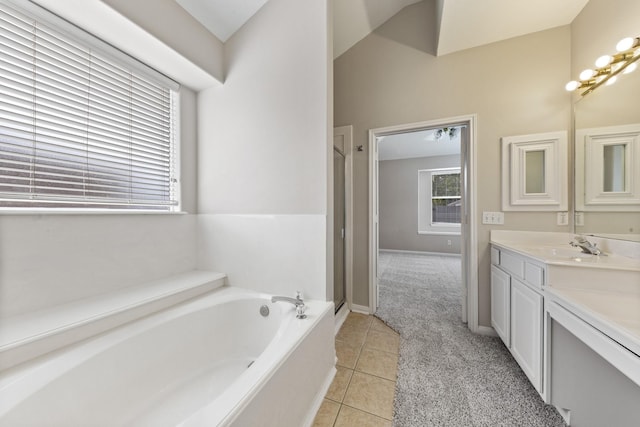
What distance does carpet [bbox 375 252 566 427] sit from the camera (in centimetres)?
122

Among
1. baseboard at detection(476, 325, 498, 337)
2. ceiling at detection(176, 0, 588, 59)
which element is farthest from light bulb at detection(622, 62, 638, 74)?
baseboard at detection(476, 325, 498, 337)

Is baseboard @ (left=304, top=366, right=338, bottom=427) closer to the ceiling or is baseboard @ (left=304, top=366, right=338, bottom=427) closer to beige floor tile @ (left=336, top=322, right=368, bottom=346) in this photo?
beige floor tile @ (left=336, top=322, right=368, bottom=346)

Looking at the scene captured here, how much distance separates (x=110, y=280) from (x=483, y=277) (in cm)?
284

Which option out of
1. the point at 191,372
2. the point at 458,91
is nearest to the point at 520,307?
the point at 458,91

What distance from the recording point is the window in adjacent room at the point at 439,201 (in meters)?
5.38

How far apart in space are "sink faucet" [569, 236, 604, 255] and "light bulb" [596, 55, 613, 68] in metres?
1.10

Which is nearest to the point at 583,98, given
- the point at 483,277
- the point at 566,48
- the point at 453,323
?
the point at 566,48

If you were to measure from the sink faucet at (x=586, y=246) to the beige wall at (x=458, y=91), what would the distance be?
0.85ft

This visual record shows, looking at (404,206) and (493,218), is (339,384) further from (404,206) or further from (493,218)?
(404,206)

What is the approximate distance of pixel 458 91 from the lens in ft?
6.81

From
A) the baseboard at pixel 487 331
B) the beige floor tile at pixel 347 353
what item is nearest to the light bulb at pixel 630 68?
the baseboard at pixel 487 331

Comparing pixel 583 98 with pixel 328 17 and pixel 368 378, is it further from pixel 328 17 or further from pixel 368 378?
pixel 368 378

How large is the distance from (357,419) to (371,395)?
196mm

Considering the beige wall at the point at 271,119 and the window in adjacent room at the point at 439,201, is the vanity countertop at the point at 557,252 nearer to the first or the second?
the beige wall at the point at 271,119
